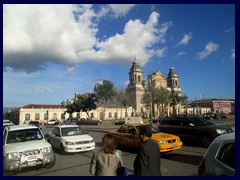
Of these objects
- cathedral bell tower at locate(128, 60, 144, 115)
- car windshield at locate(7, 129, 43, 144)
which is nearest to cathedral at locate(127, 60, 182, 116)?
cathedral bell tower at locate(128, 60, 144, 115)

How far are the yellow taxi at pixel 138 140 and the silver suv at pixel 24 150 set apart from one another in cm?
407

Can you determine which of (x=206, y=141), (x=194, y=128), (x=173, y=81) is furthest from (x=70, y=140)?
(x=173, y=81)

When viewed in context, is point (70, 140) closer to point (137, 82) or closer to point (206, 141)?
point (206, 141)

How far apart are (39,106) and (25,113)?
6.60m

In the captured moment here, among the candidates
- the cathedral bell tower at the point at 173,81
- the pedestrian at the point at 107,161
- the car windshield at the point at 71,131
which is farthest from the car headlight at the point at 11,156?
the cathedral bell tower at the point at 173,81

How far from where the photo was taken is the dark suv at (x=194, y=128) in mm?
11234

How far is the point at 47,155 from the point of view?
7.27m

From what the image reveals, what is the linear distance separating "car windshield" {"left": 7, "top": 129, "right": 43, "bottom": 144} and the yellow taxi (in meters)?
4.14

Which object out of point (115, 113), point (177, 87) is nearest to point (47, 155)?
point (115, 113)

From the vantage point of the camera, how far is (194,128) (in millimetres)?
11969

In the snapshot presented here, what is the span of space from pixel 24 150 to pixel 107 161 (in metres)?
4.34

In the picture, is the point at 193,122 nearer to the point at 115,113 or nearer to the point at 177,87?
the point at 115,113

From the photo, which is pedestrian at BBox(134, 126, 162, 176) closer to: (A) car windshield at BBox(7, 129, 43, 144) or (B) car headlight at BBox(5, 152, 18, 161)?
(B) car headlight at BBox(5, 152, 18, 161)

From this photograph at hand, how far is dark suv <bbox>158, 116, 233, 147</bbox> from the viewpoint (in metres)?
11.2
